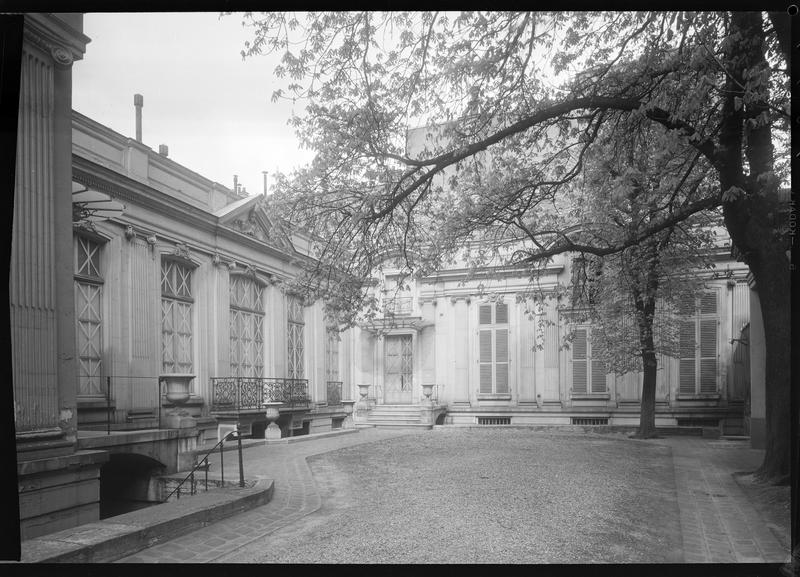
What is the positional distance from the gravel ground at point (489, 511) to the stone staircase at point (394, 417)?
5.84m

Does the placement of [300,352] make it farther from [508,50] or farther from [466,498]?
[508,50]

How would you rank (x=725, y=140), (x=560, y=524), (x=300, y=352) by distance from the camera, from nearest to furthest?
(x=560, y=524), (x=725, y=140), (x=300, y=352)

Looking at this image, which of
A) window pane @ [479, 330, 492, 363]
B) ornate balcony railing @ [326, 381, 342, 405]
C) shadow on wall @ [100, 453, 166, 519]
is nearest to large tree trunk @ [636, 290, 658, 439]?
window pane @ [479, 330, 492, 363]

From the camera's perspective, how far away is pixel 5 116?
4.67m

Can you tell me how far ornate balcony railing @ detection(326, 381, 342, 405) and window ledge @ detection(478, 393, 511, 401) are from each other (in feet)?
12.1

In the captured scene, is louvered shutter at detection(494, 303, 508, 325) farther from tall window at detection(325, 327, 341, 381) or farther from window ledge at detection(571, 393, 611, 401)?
tall window at detection(325, 327, 341, 381)

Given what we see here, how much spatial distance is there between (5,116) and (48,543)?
3121 mm

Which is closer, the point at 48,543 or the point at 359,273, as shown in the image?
the point at 48,543

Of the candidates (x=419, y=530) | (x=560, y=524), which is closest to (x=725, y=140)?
(x=560, y=524)

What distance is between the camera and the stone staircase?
15.1 meters

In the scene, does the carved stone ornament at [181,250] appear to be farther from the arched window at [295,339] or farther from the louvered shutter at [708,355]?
the louvered shutter at [708,355]

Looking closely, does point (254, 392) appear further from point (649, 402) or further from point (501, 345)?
point (649, 402)

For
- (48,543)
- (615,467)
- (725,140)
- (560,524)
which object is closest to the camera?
(48,543)

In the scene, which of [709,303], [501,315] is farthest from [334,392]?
[709,303]
